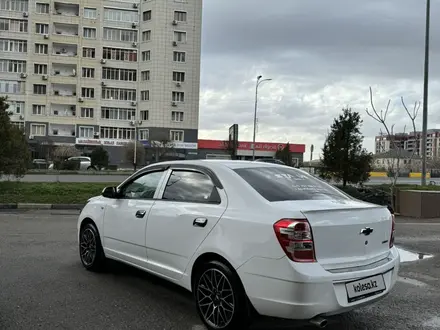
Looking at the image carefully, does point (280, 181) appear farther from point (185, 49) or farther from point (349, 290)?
point (185, 49)

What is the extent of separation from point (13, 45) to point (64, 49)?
23.4ft

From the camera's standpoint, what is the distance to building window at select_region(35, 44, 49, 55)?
220ft

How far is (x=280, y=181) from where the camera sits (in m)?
4.56

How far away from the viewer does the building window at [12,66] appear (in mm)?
66562

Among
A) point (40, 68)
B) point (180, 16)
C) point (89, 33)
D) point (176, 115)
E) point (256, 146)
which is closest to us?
point (40, 68)

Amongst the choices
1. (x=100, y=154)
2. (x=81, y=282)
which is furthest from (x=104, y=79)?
(x=81, y=282)

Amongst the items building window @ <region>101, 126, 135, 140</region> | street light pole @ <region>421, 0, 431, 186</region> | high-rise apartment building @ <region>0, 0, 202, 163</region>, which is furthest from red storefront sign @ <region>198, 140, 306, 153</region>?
street light pole @ <region>421, 0, 431, 186</region>

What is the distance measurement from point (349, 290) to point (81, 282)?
11.2 feet

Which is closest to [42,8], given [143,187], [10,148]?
[10,148]

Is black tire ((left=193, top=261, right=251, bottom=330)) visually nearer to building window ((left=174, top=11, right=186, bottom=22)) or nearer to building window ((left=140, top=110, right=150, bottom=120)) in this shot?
building window ((left=140, top=110, right=150, bottom=120))

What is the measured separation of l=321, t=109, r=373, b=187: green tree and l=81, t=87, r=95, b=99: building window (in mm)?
55845

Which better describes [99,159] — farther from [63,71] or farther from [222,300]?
[222,300]

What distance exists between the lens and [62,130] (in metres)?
68.9

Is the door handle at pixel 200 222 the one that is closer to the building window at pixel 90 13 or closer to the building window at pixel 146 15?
the building window at pixel 146 15
